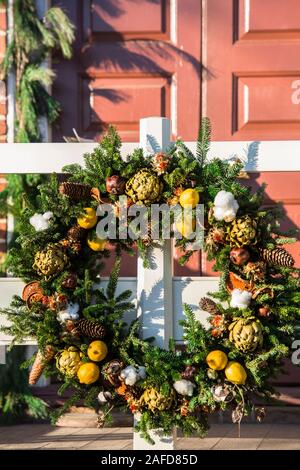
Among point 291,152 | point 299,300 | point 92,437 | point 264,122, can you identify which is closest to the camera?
point 299,300

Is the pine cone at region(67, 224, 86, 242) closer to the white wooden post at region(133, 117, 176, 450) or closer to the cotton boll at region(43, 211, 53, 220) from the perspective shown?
the cotton boll at region(43, 211, 53, 220)

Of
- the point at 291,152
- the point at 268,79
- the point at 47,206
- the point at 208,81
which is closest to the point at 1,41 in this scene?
the point at 208,81

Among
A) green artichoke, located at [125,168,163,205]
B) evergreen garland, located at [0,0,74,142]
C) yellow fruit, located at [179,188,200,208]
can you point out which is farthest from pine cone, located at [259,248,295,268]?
evergreen garland, located at [0,0,74,142]

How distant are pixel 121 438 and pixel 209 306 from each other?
120 centimetres

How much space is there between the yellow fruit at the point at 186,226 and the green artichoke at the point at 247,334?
307mm

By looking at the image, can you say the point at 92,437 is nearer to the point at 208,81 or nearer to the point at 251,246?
the point at 251,246

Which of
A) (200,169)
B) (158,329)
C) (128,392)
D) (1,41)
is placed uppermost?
(1,41)

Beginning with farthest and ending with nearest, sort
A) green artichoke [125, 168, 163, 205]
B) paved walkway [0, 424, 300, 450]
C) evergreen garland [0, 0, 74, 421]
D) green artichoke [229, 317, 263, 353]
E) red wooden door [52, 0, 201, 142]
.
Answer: red wooden door [52, 0, 201, 142] < evergreen garland [0, 0, 74, 421] < paved walkway [0, 424, 300, 450] < green artichoke [125, 168, 163, 205] < green artichoke [229, 317, 263, 353]

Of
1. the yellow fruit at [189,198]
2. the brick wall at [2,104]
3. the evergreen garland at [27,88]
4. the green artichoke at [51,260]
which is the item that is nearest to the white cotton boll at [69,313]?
the green artichoke at [51,260]

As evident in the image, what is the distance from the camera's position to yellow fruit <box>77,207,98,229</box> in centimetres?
247

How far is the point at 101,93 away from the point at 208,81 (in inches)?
19.8

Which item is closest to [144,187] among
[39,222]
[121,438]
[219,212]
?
[219,212]

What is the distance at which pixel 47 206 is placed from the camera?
98.1 inches

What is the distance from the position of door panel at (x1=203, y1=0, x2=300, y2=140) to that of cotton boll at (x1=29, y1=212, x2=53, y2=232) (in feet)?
4.70
